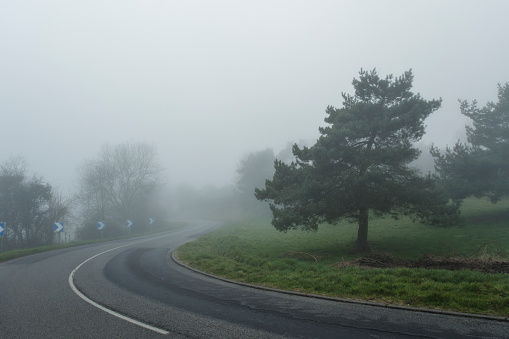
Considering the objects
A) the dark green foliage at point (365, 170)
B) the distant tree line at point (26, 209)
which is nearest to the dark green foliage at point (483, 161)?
the dark green foliage at point (365, 170)

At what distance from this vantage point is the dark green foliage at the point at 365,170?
17.6 meters

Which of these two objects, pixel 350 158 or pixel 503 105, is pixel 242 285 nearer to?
pixel 350 158

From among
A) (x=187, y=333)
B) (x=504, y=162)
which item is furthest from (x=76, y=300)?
(x=504, y=162)

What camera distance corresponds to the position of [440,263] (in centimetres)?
1285

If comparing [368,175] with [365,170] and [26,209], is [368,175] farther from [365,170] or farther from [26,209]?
[26,209]

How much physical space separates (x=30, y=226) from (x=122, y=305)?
31.3 metres

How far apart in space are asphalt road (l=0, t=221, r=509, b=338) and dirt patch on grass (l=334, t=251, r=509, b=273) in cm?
558

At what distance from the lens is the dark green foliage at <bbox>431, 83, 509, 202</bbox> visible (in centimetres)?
2331

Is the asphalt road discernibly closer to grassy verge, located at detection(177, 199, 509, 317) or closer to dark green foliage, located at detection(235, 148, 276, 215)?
grassy verge, located at detection(177, 199, 509, 317)

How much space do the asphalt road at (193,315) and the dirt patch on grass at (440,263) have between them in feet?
18.3

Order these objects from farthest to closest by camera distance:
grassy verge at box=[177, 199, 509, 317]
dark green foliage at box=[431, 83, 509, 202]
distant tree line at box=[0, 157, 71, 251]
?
distant tree line at box=[0, 157, 71, 251]
dark green foliage at box=[431, 83, 509, 202]
grassy verge at box=[177, 199, 509, 317]

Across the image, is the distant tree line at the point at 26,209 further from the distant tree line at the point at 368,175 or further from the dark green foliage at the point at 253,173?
the dark green foliage at the point at 253,173

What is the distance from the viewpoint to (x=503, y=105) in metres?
26.0

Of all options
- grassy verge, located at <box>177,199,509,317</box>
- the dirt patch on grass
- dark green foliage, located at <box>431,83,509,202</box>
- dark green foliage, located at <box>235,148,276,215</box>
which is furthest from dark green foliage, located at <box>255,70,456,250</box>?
dark green foliage, located at <box>235,148,276,215</box>
